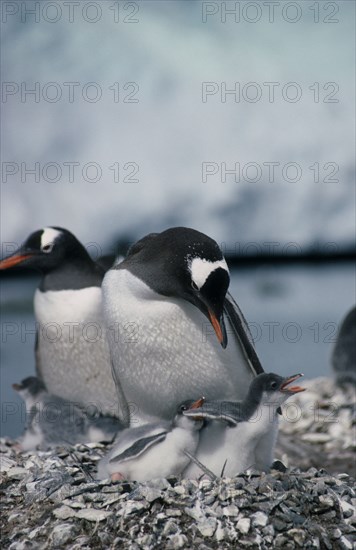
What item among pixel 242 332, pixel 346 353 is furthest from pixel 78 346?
pixel 346 353

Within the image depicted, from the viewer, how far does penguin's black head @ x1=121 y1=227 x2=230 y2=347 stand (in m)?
3.46

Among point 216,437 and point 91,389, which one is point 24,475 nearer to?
point 216,437

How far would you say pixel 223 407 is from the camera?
3.64 m

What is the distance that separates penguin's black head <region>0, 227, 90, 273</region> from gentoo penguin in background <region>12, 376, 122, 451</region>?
2.38 ft

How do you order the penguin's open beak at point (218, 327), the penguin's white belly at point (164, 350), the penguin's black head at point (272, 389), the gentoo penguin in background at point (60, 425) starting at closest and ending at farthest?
the penguin's open beak at point (218, 327), the penguin's black head at point (272, 389), the penguin's white belly at point (164, 350), the gentoo penguin in background at point (60, 425)

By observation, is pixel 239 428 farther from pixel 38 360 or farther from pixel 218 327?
pixel 38 360

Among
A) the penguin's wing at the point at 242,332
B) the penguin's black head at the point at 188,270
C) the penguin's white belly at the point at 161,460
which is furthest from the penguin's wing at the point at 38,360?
the penguin's white belly at the point at 161,460

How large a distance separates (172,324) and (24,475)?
0.88 meters

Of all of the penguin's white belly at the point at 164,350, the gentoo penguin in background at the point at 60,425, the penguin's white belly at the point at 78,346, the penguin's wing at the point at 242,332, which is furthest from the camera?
the penguin's white belly at the point at 78,346

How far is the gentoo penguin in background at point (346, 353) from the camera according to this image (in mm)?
7320

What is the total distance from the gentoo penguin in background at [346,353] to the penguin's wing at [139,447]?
4.06 meters

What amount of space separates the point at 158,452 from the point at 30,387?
153 centimetres

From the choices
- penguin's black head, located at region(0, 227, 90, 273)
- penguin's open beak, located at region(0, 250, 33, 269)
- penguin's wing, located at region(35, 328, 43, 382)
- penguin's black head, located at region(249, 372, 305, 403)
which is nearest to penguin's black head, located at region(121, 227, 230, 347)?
penguin's black head, located at region(249, 372, 305, 403)

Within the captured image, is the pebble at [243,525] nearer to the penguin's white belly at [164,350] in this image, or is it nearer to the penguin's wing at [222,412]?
the penguin's wing at [222,412]
